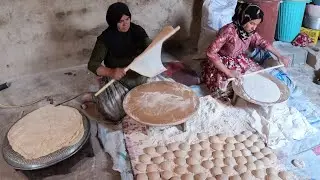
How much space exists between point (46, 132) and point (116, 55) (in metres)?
0.80

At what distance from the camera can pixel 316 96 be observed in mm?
2912

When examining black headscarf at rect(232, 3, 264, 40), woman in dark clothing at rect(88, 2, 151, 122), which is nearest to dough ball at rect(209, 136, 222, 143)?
woman in dark clothing at rect(88, 2, 151, 122)

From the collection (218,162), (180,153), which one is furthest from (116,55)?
(218,162)

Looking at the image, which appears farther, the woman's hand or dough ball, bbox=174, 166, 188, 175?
the woman's hand

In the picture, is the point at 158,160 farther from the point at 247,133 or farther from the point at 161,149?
the point at 247,133

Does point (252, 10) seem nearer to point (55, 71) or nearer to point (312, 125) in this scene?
point (312, 125)

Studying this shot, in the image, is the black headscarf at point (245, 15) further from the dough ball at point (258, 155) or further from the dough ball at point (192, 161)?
the dough ball at point (192, 161)

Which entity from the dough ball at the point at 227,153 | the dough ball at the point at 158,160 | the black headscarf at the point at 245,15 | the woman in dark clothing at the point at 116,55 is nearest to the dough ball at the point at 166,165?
the dough ball at the point at 158,160

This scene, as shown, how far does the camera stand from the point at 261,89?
255cm

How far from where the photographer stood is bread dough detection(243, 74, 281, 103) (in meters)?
2.47

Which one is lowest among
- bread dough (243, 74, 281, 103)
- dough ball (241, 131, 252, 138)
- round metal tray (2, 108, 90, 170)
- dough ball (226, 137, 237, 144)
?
dough ball (226, 137, 237, 144)

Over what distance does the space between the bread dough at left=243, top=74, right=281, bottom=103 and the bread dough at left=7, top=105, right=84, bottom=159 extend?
125 centimetres

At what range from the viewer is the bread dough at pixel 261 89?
8.11 feet

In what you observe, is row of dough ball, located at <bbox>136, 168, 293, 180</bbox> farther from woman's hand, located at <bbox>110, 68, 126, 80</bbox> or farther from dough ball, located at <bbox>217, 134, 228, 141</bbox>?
woman's hand, located at <bbox>110, 68, 126, 80</bbox>
